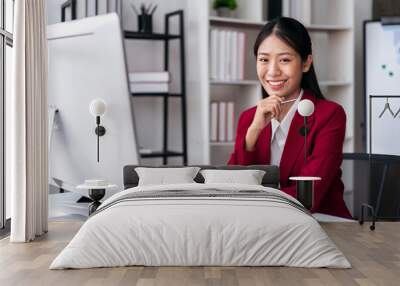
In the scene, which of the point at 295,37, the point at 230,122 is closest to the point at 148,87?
the point at 230,122

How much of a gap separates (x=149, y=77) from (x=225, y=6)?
888mm

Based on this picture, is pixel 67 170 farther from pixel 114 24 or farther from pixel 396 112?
pixel 396 112

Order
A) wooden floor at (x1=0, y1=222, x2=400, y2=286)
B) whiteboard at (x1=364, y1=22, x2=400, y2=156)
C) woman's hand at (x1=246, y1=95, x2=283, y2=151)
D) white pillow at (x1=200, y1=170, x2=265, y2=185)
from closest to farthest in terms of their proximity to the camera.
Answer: wooden floor at (x1=0, y1=222, x2=400, y2=286) < white pillow at (x1=200, y1=170, x2=265, y2=185) < woman's hand at (x1=246, y1=95, x2=283, y2=151) < whiteboard at (x1=364, y1=22, x2=400, y2=156)

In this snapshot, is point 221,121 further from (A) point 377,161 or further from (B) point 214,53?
(A) point 377,161

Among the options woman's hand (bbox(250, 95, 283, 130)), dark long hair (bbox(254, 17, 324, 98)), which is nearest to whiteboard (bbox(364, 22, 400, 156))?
dark long hair (bbox(254, 17, 324, 98))

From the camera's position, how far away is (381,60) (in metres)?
5.79

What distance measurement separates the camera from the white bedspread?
11.8 ft

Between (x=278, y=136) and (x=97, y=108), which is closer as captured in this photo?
(x=97, y=108)

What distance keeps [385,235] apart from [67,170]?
7.58 ft

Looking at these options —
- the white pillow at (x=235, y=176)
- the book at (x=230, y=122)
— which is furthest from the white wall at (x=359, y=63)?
the white pillow at (x=235, y=176)

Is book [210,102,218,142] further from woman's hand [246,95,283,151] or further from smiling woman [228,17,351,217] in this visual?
woman's hand [246,95,283,151]

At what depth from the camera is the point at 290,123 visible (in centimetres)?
532

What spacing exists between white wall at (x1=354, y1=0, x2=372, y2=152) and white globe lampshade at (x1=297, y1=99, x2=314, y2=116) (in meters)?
1.04

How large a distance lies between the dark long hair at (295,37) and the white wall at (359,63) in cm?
74
